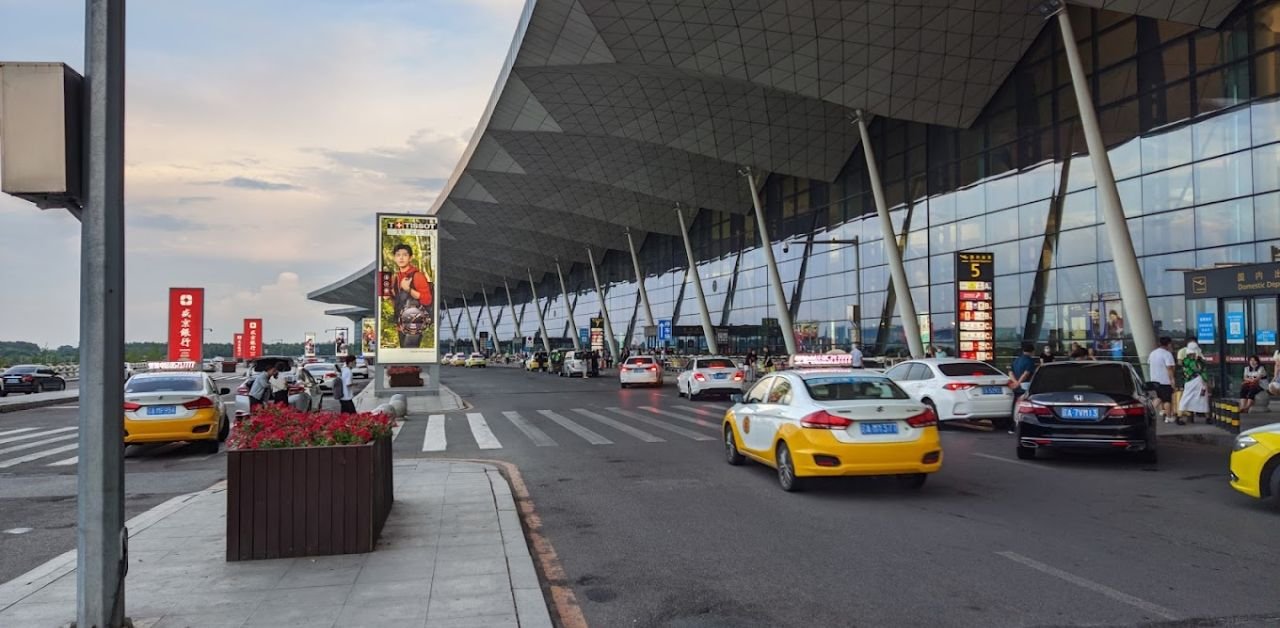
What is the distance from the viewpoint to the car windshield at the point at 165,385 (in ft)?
51.7

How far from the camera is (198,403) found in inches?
602

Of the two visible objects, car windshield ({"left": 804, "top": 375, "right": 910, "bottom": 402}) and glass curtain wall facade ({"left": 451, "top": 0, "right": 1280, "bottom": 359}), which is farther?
glass curtain wall facade ({"left": 451, "top": 0, "right": 1280, "bottom": 359})

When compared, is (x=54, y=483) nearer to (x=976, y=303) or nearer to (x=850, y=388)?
(x=850, y=388)

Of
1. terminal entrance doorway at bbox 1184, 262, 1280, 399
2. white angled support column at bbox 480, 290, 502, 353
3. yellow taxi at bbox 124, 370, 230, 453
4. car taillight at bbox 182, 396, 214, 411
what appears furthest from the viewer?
white angled support column at bbox 480, 290, 502, 353

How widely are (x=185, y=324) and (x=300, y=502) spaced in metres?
34.8

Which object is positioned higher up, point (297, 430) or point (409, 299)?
point (409, 299)

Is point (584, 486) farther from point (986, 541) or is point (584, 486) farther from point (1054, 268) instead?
point (1054, 268)

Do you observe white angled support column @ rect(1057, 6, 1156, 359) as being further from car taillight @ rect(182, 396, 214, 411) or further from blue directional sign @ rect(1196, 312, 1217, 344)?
car taillight @ rect(182, 396, 214, 411)

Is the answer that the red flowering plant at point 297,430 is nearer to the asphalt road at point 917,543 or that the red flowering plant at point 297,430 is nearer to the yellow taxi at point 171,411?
the asphalt road at point 917,543

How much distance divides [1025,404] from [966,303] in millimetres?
15498

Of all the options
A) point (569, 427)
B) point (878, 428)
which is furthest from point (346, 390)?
point (878, 428)

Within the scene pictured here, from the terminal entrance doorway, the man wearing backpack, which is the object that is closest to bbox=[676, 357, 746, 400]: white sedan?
the man wearing backpack

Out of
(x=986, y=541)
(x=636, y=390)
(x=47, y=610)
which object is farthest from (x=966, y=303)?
(x=47, y=610)

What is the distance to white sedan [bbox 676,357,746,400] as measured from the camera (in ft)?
96.9
